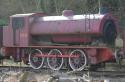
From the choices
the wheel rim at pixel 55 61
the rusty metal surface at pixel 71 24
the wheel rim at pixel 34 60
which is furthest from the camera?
the wheel rim at pixel 34 60

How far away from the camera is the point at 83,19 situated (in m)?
16.1

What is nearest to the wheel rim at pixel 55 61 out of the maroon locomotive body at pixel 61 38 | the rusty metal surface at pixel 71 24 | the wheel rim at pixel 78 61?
the maroon locomotive body at pixel 61 38

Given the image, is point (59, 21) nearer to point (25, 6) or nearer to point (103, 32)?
point (103, 32)

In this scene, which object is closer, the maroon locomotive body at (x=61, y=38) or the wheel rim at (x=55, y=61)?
the maroon locomotive body at (x=61, y=38)

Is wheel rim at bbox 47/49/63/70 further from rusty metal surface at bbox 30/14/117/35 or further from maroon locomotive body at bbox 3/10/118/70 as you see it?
rusty metal surface at bbox 30/14/117/35

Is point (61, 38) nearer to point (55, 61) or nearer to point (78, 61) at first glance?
point (55, 61)

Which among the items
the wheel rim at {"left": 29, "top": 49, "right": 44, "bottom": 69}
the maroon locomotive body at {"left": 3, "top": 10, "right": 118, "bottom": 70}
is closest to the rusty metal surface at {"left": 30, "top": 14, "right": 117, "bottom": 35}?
the maroon locomotive body at {"left": 3, "top": 10, "right": 118, "bottom": 70}

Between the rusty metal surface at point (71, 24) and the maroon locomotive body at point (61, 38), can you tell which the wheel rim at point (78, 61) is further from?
the rusty metal surface at point (71, 24)

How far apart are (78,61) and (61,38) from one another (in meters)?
1.57

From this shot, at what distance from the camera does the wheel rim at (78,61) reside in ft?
51.8

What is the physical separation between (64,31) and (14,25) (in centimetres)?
286

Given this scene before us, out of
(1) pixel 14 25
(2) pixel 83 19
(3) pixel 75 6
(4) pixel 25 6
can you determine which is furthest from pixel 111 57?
(4) pixel 25 6

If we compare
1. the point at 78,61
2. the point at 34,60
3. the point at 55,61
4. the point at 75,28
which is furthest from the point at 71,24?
the point at 34,60

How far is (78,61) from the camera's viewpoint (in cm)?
1592
